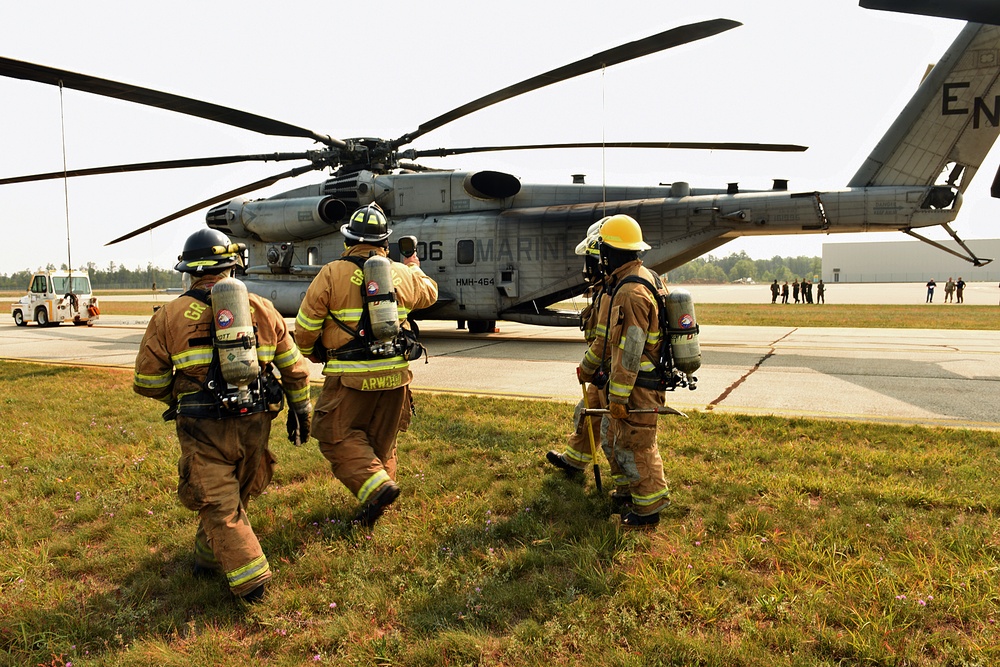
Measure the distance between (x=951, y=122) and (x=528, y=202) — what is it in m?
7.73

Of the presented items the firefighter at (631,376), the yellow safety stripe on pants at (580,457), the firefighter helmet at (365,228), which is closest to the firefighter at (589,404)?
the yellow safety stripe on pants at (580,457)

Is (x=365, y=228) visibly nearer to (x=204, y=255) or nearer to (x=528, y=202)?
(x=204, y=255)

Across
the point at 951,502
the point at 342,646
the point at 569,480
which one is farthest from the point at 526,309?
the point at 342,646

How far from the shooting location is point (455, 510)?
163 inches

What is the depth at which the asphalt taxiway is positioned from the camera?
6.76 metres

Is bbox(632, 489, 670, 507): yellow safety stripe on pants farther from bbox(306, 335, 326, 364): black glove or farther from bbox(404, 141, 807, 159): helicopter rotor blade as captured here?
bbox(404, 141, 807, 159): helicopter rotor blade

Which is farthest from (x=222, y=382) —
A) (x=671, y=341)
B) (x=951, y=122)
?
(x=951, y=122)

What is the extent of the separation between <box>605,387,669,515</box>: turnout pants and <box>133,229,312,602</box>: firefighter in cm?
225

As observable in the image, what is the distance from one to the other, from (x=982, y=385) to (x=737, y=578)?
23.2ft

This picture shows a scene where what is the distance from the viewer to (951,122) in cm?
993

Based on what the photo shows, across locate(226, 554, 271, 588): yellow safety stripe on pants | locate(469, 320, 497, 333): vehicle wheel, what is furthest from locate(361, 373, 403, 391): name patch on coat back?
locate(469, 320, 497, 333): vehicle wheel

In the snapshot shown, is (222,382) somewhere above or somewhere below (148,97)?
below

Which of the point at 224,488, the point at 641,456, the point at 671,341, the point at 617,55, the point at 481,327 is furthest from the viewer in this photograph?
the point at 481,327

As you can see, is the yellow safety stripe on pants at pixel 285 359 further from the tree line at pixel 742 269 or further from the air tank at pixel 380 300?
the tree line at pixel 742 269
